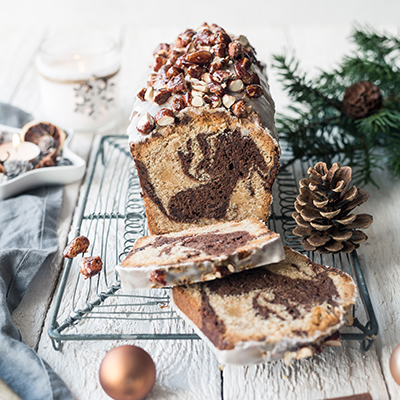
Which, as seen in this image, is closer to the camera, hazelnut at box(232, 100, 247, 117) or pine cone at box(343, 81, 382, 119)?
hazelnut at box(232, 100, 247, 117)

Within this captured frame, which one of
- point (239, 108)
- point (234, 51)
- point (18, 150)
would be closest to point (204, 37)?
point (234, 51)

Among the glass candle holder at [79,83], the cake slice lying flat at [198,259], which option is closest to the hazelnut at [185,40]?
the glass candle holder at [79,83]

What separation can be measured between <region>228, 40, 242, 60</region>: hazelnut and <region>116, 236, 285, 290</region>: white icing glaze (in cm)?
93

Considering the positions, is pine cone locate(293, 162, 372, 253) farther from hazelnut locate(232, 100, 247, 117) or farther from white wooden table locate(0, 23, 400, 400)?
hazelnut locate(232, 100, 247, 117)

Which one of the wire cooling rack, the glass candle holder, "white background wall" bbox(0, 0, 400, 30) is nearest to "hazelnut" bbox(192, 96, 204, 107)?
the wire cooling rack

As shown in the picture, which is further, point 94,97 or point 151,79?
point 94,97

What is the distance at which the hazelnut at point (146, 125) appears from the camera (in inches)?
83.4

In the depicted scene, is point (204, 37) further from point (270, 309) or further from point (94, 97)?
point (270, 309)

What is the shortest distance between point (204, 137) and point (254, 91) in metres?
0.30

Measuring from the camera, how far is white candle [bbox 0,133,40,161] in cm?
288

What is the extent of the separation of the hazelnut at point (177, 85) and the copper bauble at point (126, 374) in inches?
42.8

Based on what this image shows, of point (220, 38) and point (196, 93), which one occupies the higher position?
point (220, 38)

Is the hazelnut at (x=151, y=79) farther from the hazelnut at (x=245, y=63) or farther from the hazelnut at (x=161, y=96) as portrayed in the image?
the hazelnut at (x=245, y=63)

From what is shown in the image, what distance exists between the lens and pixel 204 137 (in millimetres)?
2164
